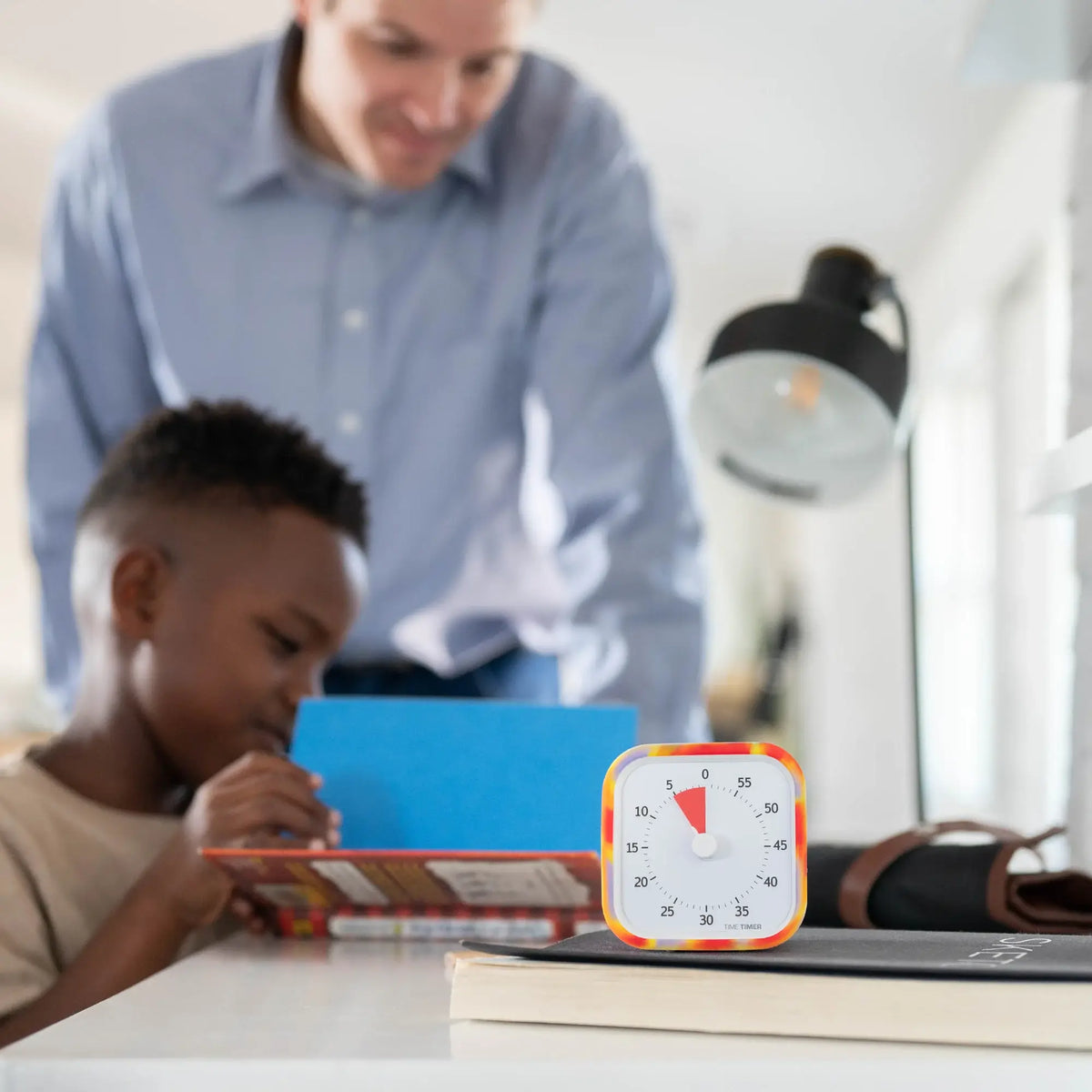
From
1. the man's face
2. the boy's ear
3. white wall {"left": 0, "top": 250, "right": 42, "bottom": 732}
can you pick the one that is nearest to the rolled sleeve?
the man's face

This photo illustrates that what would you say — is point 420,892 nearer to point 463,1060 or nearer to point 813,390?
point 463,1060

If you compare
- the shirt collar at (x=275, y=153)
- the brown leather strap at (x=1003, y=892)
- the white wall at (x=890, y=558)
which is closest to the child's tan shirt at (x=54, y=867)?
the brown leather strap at (x=1003, y=892)

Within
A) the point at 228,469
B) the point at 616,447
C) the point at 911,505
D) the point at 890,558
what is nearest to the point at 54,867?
the point at 228,469

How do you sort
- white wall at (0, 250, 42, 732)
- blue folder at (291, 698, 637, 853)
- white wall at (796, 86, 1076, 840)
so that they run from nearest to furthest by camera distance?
blue folder at (291, 698, 637, 853) < white wall at (796, 86, 1076, 840) < white wall at (0, 250, 42, 732)

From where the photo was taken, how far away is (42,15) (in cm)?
365

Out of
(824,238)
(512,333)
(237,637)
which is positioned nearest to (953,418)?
(824,238)

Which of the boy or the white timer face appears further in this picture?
the boy

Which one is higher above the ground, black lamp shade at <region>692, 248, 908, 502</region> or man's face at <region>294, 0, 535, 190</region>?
man's face at <region>294, 0, 535, 190</region>

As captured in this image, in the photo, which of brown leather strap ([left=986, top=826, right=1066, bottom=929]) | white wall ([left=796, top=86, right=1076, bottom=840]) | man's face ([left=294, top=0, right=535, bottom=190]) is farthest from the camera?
white wall ([left=796, top=86, right=1076, bottom=840])

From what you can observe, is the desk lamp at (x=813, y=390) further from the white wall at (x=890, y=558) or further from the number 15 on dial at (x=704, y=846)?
the white wall at (x=890, y=558)

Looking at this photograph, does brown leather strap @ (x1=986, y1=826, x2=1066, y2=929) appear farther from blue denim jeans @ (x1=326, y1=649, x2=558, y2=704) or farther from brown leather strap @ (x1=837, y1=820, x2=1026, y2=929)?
blue denim jeans @ (x1=326, y1=649, x2=558, y2=704)

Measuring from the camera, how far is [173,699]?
0.99 meters

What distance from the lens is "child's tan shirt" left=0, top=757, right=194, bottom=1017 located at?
0.79 m

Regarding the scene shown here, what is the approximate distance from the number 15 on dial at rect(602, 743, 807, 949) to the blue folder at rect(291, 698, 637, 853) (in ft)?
1.00
